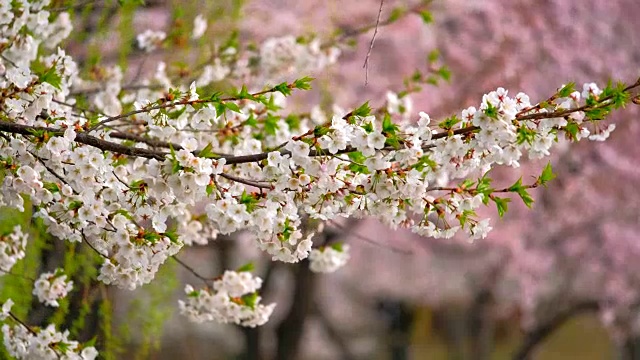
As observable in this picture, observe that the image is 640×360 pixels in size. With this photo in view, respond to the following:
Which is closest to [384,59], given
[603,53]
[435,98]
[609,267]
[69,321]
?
[435,98]

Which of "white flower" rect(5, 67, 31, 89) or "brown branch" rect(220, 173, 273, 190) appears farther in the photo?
"white flower" rect(5, 67, 31, 89)

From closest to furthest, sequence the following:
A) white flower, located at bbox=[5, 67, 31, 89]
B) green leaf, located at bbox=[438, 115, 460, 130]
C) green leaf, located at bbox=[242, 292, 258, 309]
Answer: green leaf, located at bbox=[438, 115, 460, 130]
white flower, located at bbox=[5, 67, 31, 89]
green leaf, located at bbox=[242, 292, 258, 309]

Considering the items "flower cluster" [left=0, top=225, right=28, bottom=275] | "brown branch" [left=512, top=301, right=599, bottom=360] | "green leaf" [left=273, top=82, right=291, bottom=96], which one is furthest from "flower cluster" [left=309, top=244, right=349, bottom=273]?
"brown branch" [left=512, top=301, right=599, bottom=360]

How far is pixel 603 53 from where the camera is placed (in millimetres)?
8367

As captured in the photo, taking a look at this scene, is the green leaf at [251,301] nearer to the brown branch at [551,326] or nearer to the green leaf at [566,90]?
the green leaf at [566,90]

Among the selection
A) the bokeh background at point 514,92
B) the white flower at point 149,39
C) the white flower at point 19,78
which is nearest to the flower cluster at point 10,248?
the white flower at point 19,78

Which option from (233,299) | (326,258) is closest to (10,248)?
(233,299)

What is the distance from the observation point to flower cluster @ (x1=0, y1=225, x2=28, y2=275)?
3424mm

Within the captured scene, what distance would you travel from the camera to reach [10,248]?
3.46 metres

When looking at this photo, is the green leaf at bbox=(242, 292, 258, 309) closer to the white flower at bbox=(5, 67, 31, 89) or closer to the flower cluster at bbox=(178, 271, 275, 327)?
the flower cluster at bbox=(178, 271, 275, 327)

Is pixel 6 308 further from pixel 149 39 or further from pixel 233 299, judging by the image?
pixel 149 39

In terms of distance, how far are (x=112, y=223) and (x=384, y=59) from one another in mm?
7553

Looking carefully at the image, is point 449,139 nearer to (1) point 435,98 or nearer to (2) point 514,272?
(1) point 435,98

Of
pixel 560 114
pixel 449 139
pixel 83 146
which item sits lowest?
pixel 83 146
